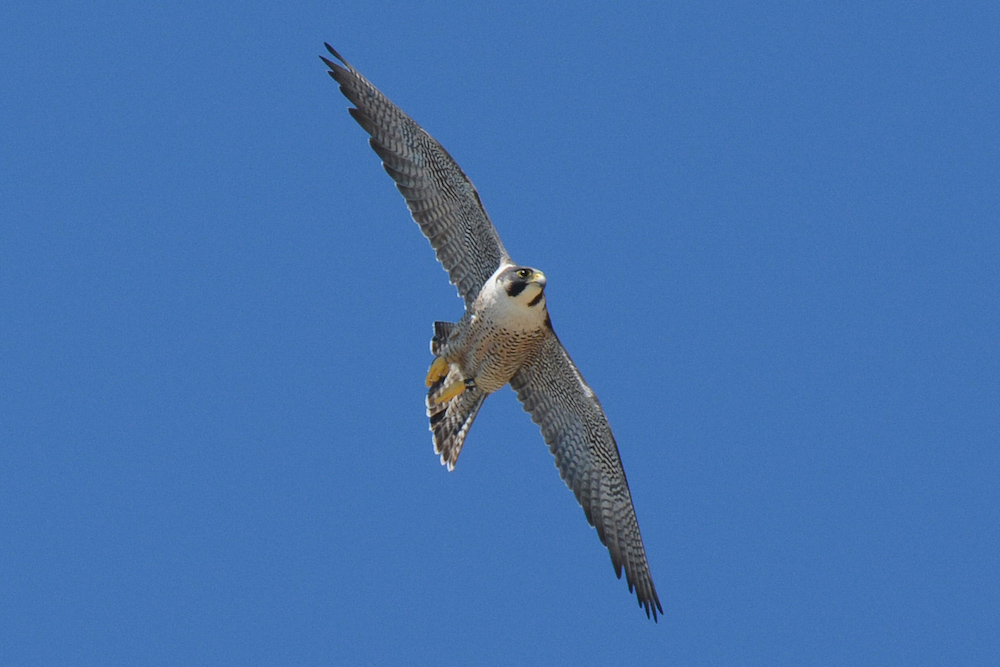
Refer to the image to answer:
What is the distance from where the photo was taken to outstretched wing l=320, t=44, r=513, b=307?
11.6 m

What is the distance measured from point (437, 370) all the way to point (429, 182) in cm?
150

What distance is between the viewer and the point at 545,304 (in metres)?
11.5

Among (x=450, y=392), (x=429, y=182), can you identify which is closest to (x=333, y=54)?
(x=429, y=182)

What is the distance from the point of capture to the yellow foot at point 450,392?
475 inches

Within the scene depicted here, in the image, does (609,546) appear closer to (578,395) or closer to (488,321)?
(578,395)

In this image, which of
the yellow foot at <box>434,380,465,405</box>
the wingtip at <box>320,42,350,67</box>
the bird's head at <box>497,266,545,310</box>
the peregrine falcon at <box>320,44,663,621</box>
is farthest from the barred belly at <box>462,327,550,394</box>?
the wingtip at <box>320,42,350,67</box>

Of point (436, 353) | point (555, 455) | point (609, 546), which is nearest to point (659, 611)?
point (609, 546)

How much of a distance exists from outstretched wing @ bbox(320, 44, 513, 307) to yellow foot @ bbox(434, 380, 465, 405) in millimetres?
661

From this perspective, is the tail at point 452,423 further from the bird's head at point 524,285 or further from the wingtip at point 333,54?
the wingtip at point 333,54

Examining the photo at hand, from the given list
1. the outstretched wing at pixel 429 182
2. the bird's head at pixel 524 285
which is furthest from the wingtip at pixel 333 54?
the bird's head at pixel 524 285

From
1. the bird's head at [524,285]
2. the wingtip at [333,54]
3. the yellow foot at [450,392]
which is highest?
the wingtip at [333,54]

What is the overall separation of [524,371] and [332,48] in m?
3.03

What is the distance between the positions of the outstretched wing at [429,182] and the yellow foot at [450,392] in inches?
26.0

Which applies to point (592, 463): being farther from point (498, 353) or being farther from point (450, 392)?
point (498, 353)
